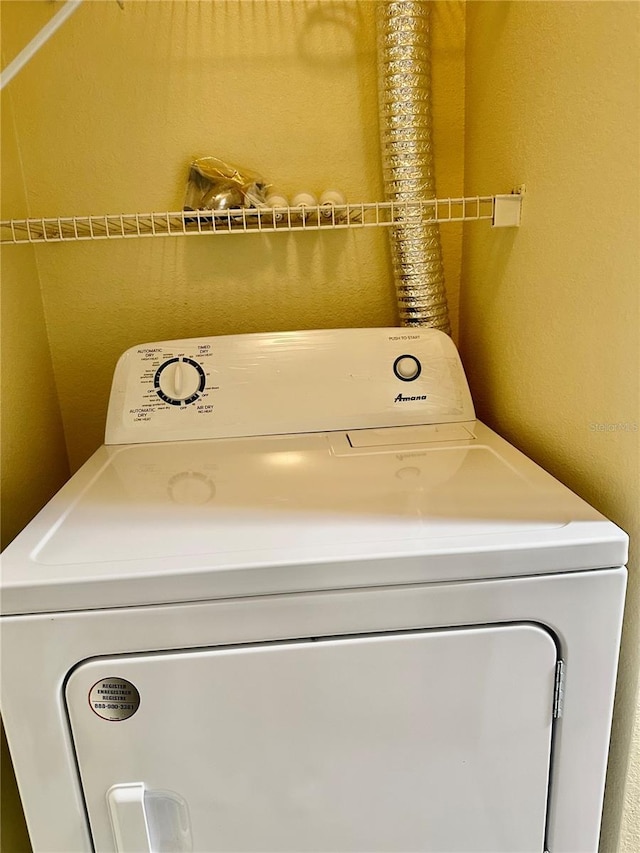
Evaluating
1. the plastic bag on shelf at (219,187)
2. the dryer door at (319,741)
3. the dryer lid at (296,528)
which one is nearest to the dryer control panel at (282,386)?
the dryer lid at (296,528)

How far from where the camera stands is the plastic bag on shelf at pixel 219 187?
1151mm

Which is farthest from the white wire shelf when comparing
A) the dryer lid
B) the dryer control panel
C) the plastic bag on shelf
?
the dryer lid

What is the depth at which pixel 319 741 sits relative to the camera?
72 centimetres

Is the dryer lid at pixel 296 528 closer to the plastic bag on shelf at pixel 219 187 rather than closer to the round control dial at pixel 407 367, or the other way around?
the round control dial at pixel 407 367

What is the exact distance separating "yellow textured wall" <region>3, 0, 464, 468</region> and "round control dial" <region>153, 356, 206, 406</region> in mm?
208

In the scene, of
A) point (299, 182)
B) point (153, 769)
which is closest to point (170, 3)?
point (299, 182)

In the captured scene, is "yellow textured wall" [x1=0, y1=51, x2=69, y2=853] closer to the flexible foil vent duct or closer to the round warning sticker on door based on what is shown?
the round warning sticker on door

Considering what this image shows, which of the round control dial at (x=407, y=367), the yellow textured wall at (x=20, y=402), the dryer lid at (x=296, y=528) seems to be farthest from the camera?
the round control dial at (x=407, y=367)

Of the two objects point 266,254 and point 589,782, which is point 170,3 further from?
point 589,782

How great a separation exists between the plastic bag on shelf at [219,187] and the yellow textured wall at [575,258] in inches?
17.3

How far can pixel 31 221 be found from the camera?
1069 millimetres

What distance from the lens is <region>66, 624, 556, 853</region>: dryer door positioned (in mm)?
689

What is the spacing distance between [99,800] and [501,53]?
1.26 m

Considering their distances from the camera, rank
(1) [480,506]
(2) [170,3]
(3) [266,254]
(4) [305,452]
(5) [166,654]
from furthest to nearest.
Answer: (3) [266,254]
(2) [170,3]
(4) [305,452]
(1) [480,506]
(5) [166,654]
